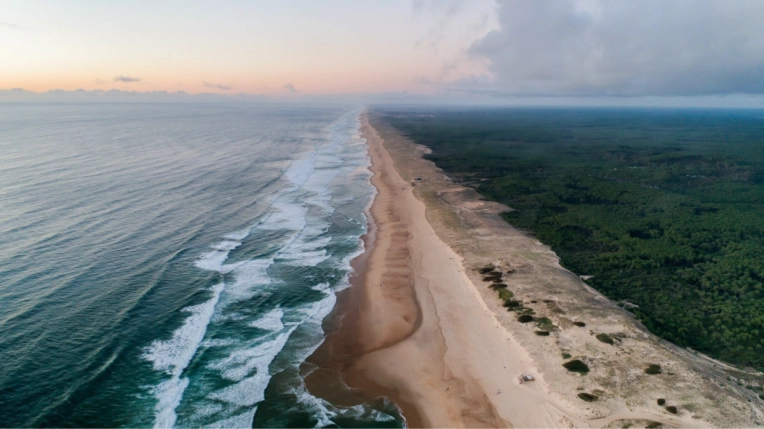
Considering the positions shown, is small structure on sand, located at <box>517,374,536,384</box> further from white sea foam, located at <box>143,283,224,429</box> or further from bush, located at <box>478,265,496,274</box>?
white sea foam, located at <box>143,283,224,429</box>

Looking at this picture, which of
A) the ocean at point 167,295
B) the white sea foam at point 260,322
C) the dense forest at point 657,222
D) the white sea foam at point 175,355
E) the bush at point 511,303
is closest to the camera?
the white sea foam at point 175,355

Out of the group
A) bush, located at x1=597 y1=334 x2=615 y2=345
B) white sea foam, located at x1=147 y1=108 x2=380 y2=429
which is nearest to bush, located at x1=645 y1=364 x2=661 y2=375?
bush, located at x1=597 y1=334 x2=615 y2=345

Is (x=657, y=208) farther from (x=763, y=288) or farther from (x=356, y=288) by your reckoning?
(x=356, y=288)

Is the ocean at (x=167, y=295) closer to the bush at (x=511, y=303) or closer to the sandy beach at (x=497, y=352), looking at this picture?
the sandy beach at (x=497, y=352)

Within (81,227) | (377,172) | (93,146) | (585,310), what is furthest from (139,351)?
(93,146)

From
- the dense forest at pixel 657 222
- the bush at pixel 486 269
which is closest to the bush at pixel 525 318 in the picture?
the bush at pixel 486 269
